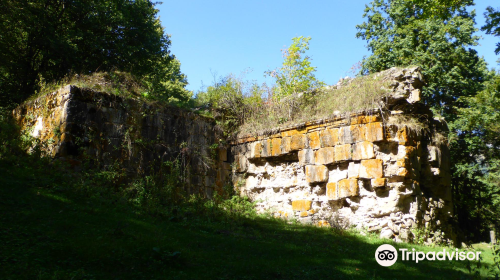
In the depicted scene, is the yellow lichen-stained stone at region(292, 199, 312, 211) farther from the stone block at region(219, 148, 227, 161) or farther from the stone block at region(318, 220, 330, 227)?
the stone block at region(219, 148, 227, 161)

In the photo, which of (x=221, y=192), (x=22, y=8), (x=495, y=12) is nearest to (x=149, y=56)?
(x=22, y=8)

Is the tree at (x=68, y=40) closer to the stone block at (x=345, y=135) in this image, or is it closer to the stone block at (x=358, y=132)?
the stone block at (x=345, y=135)

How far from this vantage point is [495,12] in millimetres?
10086

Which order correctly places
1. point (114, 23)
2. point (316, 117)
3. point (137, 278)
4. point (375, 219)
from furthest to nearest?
point (114, 23)
point (316, 117)
point (375, 219)
point (137, 278)

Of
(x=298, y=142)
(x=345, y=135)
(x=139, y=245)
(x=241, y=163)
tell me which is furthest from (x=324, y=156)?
(x=139, y=245)

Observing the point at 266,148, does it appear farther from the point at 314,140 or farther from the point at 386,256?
the point at 386,256

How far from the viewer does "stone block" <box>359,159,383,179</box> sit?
8266mm

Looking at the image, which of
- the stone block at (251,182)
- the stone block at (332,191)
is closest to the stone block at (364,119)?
the stone block at (332,191)

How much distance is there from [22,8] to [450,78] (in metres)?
17.3

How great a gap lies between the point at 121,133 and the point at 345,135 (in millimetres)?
5694

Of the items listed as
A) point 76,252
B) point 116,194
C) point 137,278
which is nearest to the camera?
point 137,278

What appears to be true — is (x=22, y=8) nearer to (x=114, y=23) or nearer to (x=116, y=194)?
(x=114, y=23)

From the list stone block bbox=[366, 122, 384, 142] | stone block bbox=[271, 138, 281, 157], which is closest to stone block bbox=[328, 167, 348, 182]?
stone block bbox=[366, 122, 384, 142]

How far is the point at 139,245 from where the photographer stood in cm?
483
